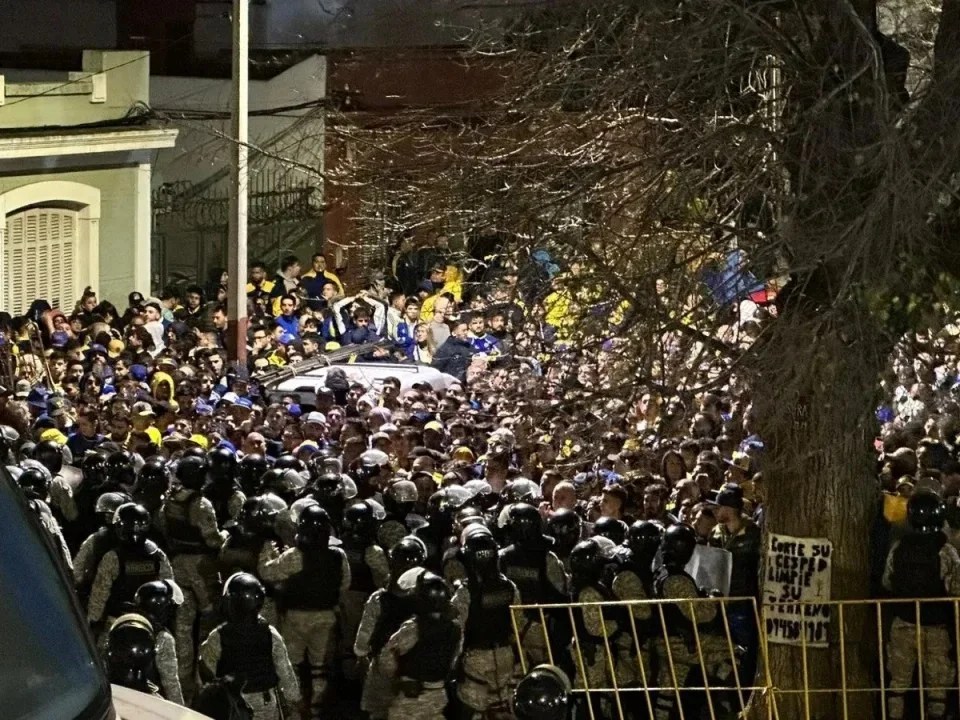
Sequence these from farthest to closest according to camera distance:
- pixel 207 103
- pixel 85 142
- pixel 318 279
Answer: pixel 207 103
pixel 85 142
pixel 318 279

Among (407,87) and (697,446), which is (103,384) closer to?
(407,87)

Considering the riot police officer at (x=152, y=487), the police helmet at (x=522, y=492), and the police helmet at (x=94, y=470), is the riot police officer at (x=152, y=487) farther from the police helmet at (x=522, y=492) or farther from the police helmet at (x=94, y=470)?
the police helmet at (x=522, y=492)

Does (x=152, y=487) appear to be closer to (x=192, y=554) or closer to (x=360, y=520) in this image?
(x=192, y=554)

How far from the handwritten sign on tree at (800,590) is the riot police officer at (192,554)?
4037 millimetres

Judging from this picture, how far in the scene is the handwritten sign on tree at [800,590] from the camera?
29.9 feet

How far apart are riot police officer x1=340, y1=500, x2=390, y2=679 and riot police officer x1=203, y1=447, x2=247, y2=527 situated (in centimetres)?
130

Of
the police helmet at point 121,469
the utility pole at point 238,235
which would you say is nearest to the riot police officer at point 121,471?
the police helmet at point 121,469

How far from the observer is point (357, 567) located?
11031 mm

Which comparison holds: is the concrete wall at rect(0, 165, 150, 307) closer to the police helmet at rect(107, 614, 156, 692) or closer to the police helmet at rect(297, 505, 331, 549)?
the police helmet at rect(297, 505, 331, 549)

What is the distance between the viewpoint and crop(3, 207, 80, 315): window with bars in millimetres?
25797

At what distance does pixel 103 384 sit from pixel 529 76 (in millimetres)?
9389

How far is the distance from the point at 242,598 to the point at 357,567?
1992 millimetres

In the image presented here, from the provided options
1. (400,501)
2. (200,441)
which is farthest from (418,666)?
(200,441)

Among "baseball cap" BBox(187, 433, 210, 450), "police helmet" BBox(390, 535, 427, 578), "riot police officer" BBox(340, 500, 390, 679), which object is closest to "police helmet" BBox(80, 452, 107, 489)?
"baseball cap" BBox(187, 433, 210, 450)
